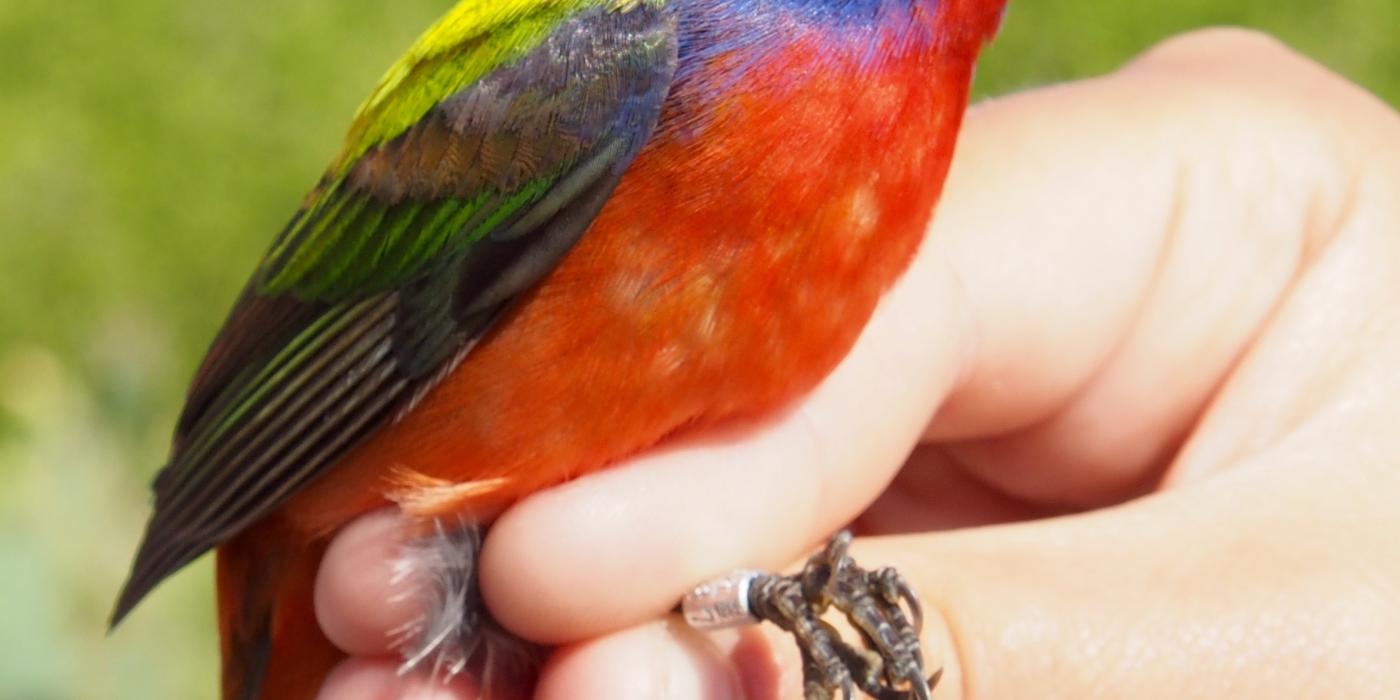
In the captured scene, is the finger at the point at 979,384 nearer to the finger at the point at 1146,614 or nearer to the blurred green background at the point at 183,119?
the finger at the point at 1146,614

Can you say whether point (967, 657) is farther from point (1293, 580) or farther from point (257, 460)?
point (257, 460)

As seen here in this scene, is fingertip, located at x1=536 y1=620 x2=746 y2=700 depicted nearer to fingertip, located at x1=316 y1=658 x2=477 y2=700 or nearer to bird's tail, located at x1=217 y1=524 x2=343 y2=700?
fingertip, located at x1=316 y1=658 x2=477 y2=700

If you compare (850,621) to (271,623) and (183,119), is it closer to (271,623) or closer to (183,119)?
(271,623)

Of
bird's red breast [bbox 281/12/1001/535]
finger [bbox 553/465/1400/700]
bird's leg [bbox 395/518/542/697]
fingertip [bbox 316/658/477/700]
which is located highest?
bird's red breast [bbox 281/12/1001/535]

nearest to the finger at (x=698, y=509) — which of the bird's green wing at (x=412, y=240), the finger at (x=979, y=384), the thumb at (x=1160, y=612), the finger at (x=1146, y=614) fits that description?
the finger at (x=979, y=384)

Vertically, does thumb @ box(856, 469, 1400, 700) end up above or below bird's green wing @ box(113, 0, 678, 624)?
below

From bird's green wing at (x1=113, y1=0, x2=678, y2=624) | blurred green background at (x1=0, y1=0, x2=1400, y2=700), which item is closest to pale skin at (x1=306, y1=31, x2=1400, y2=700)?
bird's green wing at (x1=113, y1=0, x2=678, y2=624)

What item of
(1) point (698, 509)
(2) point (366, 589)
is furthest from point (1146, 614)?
(2) point (366, 589)
